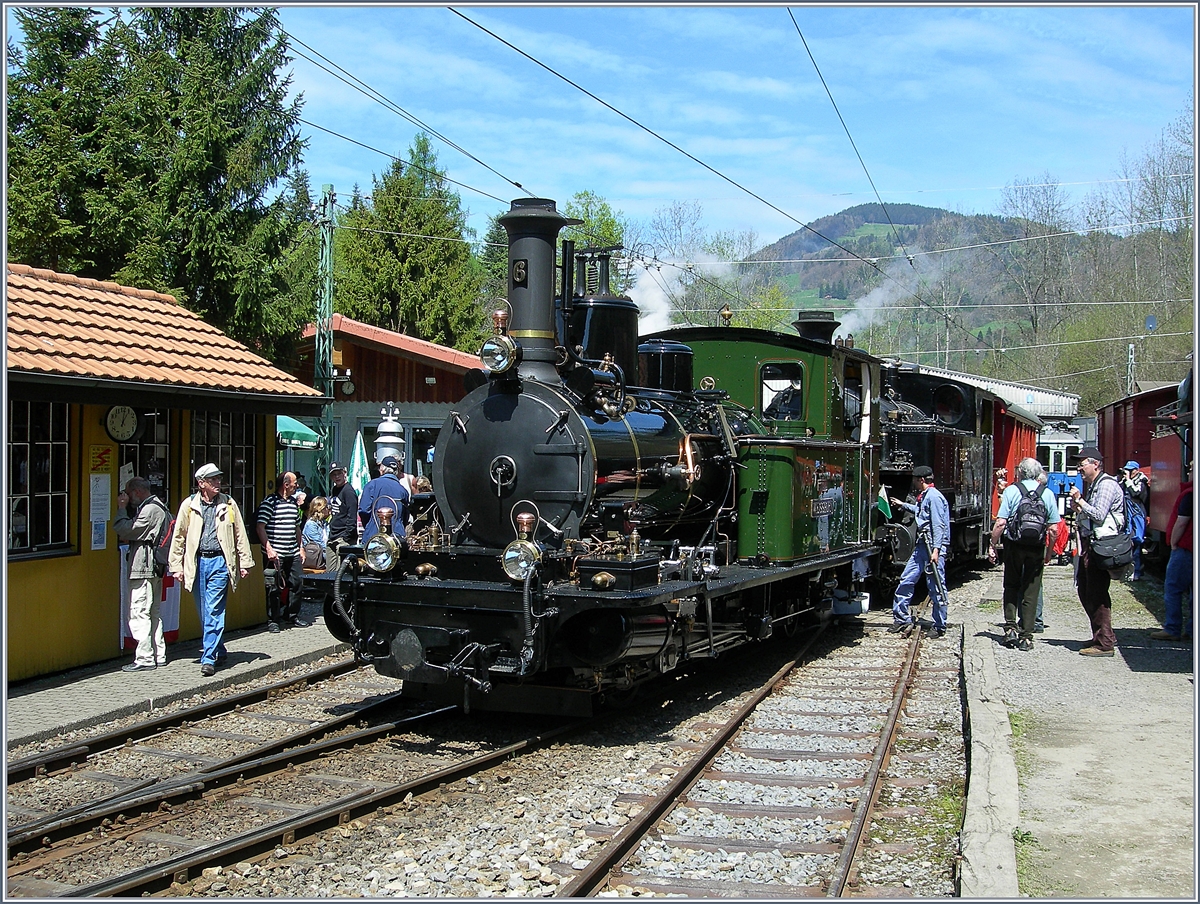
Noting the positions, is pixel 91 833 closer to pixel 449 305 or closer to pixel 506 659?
pixel 506 659

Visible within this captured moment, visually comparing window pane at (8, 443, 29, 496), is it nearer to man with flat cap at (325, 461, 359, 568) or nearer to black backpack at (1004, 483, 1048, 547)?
man with flat cap at (325, 461, 359, 568)

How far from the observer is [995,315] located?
68.6 meters

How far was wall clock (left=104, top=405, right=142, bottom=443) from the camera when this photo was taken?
9.19 metres

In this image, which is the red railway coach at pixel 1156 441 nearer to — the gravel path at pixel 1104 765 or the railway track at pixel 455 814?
the gravel path at pixel 1104 765

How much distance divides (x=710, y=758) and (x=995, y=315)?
6819 cm

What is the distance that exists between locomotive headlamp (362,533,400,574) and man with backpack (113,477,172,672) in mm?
2984

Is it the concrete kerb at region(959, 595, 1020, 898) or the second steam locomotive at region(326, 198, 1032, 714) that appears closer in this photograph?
the concrete kerb at region(959, 595, 1020, 898)

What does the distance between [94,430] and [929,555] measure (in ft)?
28.3

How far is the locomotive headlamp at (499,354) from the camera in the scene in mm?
7097

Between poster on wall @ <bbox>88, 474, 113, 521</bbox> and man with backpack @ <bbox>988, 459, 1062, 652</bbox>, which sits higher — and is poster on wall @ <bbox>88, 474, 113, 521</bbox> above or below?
above

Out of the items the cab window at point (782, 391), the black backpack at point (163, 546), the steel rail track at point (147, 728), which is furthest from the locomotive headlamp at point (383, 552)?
the cab window at point (782, 391)

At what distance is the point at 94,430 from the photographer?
9.11m

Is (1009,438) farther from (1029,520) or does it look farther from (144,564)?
(144,564)

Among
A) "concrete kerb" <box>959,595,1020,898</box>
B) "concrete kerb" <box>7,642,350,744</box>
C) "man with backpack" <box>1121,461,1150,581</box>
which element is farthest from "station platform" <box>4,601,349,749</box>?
"man with backpack" <box>1121,461,1150,581</box>
